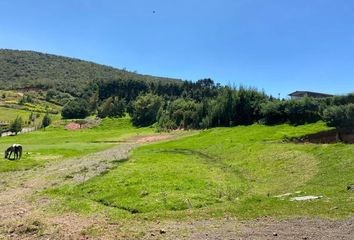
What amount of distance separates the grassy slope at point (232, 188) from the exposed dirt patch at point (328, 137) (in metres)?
15.3

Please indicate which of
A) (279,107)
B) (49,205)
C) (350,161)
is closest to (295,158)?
(350,161)

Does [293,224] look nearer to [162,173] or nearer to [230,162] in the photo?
[162,173]

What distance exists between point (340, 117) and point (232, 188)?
42812 mm

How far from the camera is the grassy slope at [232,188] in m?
20.9

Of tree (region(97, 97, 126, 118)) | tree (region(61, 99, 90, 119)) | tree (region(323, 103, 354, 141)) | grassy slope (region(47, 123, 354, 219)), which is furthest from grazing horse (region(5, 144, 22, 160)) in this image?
tree (region(61, 99, 90, 119))

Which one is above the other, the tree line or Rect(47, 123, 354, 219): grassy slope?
the tree line

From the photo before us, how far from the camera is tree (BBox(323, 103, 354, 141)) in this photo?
62219mm

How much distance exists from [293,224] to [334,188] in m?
8.74

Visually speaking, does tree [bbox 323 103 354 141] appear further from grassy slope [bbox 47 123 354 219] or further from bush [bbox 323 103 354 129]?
grassy slope [bbox 47 123 354 219]

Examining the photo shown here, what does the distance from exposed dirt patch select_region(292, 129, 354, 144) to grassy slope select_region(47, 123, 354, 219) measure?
50.2 ft

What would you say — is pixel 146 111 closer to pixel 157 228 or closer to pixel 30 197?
pixel 30 197

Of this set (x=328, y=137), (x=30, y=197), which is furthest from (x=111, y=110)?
(x=30, y=197)

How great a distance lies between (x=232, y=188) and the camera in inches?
1093

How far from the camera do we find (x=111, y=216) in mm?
20516
